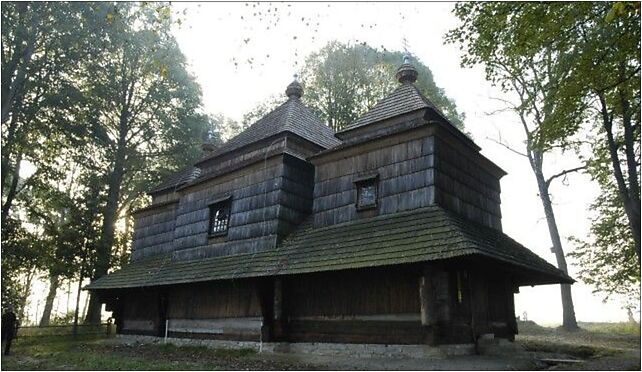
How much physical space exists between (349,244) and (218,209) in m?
6.93

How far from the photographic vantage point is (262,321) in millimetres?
14070

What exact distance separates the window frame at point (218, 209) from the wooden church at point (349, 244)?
7 centimetres

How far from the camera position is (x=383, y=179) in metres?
13.7

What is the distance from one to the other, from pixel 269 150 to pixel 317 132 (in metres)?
2.25

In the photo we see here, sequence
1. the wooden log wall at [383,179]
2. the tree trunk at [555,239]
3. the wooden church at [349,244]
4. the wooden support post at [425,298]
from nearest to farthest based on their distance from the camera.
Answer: the wooden support post at [425,298]
the wooden church at [349,244]
the wooden log wall at [383,179]
the tree trunk at [555,239]

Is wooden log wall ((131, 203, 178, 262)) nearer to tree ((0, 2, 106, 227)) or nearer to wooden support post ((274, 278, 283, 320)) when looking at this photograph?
tree ((0, 2, 106, 227))

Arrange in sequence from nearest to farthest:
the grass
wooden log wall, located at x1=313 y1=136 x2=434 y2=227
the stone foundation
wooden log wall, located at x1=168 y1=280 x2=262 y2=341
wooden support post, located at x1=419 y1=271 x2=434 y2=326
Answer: wooden support post, located at x1=419 y1=271 x2=434 y2=326
the stone foundation
the grass
wooden log wall, located at x1=313 y1=136 x2=434 y2=227
wooden log wall, located at x1=168 y1=280 x2=262 y2=341

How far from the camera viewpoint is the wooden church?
37.6 ft

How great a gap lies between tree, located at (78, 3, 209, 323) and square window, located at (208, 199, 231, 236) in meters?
11.2

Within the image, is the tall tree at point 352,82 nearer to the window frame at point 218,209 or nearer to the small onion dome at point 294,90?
the small onion dome at point 294,90

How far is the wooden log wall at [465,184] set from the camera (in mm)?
13000

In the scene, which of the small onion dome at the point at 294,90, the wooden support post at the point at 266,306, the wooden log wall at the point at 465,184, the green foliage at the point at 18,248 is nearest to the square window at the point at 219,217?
the wooden support post at the point at 266,306

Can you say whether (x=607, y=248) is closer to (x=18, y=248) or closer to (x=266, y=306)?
→ (x=266, y=306)

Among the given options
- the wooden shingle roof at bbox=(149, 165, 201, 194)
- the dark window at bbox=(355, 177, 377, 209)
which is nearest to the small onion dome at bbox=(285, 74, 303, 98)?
the wooden shingle roof at bbox=(149, 165, 201, 194)
